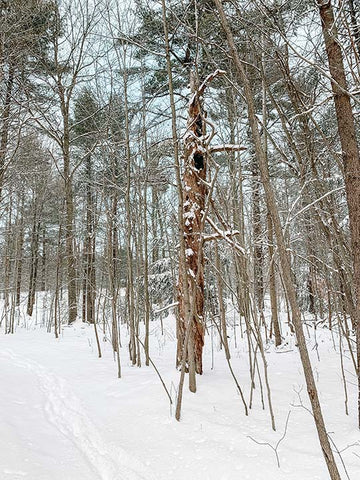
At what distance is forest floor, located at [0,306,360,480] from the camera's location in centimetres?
219

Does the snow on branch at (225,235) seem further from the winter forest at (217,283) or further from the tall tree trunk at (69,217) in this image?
the tall tree trunk at (69,217)

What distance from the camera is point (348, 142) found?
111 inches

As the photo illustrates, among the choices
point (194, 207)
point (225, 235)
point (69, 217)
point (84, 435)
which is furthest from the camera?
point (69, 217)

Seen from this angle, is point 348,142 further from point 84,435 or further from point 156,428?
point 84,435

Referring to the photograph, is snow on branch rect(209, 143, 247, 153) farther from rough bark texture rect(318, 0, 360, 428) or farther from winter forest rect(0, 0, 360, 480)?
rough bark texture rect(318, 0, 360, 428)

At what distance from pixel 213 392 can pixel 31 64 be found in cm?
1024

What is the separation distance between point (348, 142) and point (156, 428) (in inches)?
114

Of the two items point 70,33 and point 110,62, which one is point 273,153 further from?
point 70,33

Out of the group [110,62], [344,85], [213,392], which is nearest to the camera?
[344,85]

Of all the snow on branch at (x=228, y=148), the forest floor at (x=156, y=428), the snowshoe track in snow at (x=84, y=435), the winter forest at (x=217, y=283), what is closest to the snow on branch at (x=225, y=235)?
the winter forest at (x=217, y=283)

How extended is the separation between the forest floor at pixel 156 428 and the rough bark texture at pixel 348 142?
1048mm

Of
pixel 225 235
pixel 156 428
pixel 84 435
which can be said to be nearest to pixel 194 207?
pixel 225 235

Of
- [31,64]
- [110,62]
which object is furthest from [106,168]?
[31,64]

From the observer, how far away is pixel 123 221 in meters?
7.04
